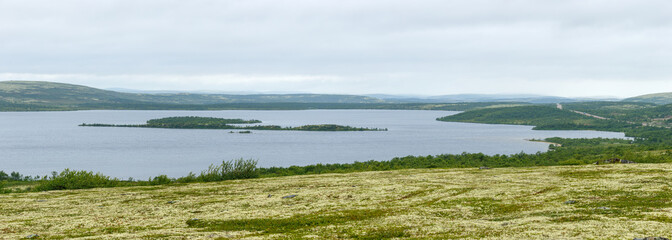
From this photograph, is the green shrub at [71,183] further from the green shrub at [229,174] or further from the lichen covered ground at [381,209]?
the green shrub at [229,174]

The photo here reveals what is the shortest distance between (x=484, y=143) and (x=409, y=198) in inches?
6149

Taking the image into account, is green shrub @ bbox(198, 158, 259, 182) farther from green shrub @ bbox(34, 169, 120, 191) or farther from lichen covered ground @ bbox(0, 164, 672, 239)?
green shrub @ bbox(34, 169, 120, 191)

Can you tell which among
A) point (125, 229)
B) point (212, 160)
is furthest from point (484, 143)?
point (125, 229)

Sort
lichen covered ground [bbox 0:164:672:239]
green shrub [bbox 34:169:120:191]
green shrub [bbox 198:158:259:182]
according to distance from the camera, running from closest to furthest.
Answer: lichen covered ground [bbox 0:164:672:239], green shrub [bbox 34:169:120:191], green shrub [bbox 198:158:259:182]

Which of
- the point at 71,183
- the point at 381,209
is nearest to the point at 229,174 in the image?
the point at 71,183

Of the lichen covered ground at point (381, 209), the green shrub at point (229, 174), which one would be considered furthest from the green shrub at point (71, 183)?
the green shrub at point (229, 174)

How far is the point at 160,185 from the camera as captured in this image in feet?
241

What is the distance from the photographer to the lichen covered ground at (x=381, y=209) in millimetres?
32031

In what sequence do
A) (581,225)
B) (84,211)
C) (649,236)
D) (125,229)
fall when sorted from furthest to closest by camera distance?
(84,211), (125,229), (581,225), (649,236)

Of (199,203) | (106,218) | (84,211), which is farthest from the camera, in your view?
(199,203)

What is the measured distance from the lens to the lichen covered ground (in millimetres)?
32031

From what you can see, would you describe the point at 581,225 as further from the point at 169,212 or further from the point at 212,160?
the point at 212,160

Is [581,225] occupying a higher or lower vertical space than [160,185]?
higher

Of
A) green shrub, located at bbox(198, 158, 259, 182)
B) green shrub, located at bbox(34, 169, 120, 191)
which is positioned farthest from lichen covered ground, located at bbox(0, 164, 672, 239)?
green shrub, located at bbox(198, 158, 259, 182)
